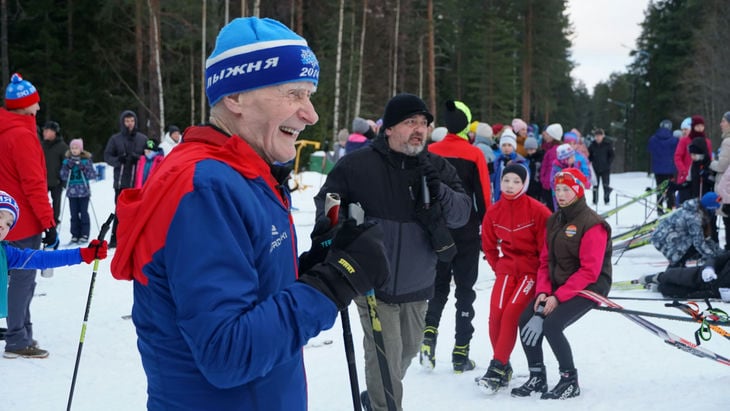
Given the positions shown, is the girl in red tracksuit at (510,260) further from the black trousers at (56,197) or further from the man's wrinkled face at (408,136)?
the black trousers at (56,197)

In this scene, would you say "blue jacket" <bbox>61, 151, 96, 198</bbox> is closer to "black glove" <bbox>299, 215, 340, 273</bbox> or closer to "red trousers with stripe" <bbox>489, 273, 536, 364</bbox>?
"red trousers with stripe" <bbox>489, 273, 536, 364</bbox>

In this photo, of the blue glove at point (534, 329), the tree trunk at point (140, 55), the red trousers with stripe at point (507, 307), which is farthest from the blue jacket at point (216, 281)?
the tree trunk at point (140, 55)

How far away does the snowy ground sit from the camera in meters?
4.90

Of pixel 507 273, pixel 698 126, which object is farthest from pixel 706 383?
pixel 698 126

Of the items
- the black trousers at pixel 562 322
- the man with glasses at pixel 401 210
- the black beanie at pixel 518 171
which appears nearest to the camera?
the man with glasses at pixel 401 210

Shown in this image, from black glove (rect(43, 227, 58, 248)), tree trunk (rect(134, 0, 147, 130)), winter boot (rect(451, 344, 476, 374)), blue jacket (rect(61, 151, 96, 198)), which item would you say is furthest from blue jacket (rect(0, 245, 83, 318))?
tree trunk (rect(134, 0, 147, 130))

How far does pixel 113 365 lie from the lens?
5688 mm

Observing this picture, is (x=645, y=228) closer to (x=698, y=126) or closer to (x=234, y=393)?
(x=698, y=126)

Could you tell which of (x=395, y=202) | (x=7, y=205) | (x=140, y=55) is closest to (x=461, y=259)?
(x=395, y=202)

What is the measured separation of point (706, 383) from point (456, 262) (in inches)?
81.3

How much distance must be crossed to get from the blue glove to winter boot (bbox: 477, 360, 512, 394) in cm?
30

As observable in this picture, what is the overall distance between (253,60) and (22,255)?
12.5 feet

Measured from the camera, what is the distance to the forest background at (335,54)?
1118 inches

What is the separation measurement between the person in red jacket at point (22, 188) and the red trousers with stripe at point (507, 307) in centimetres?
364
